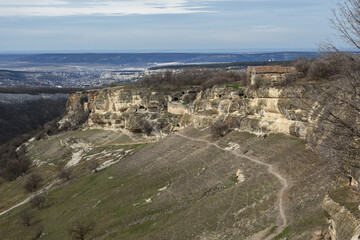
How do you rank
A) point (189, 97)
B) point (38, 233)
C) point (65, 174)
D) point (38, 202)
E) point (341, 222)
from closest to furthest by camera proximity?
point (341, 222) → point (38, 233) → point (38, 202) → point (65, 174) → point (189, 97)

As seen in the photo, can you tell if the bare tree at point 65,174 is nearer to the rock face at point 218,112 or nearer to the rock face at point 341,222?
the rock face at point 218,112

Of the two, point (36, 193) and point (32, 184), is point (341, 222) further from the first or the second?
point (32, 184)

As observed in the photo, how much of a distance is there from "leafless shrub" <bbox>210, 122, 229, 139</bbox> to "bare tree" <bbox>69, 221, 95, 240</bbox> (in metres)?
17.9

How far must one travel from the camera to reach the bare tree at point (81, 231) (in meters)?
28.4

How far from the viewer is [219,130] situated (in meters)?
40.5

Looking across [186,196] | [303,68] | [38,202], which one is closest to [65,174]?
[38,202]

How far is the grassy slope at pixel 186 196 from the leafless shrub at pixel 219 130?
1.62m

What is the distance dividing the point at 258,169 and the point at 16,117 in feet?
380

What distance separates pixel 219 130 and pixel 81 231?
19947mm

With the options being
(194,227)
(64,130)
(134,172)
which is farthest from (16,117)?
(194,227)

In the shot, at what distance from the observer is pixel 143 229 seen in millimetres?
25953

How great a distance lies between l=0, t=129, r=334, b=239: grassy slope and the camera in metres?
21.7

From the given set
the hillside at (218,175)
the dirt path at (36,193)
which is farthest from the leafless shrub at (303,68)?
the dirt path at (36,193)

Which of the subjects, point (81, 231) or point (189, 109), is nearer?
point (81, 231)
